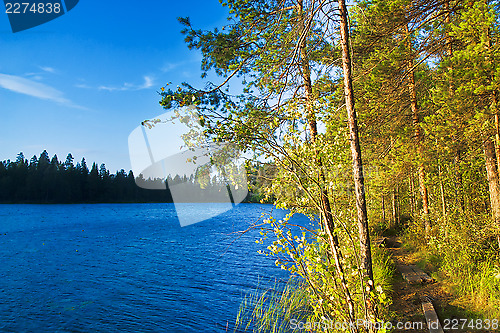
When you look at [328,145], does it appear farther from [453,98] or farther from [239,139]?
[453,98]

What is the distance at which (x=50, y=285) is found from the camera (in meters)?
13.4

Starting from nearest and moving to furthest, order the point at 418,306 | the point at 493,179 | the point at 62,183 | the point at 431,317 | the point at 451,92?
the point at 431,317, the point at 418,306, the point at 451,92, the point at 493,179, the point at 62,183

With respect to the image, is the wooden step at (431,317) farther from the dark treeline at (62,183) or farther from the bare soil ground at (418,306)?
the dark treeline at (62,183)

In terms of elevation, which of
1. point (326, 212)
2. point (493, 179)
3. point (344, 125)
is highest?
point (344, 125)

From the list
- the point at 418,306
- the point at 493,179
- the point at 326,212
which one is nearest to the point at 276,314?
the point at 418,306

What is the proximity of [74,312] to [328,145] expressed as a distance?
1029 centimetres

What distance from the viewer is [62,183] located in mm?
77500

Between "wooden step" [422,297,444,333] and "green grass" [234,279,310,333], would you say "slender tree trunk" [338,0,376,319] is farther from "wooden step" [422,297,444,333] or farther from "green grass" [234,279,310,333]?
"green grass" [234,279,310,333]

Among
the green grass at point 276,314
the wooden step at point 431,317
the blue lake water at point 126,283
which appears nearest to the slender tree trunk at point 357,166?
the blue lake water at point 126,283

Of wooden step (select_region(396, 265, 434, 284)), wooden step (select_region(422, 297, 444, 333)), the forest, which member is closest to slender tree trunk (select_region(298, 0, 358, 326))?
the forest

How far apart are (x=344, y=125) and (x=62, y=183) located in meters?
85.9

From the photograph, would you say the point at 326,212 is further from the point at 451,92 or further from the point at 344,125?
the point at 451,92

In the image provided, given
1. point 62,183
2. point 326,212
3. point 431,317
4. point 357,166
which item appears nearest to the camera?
point 326,212

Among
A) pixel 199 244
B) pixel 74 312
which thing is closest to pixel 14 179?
pixel 199 244
